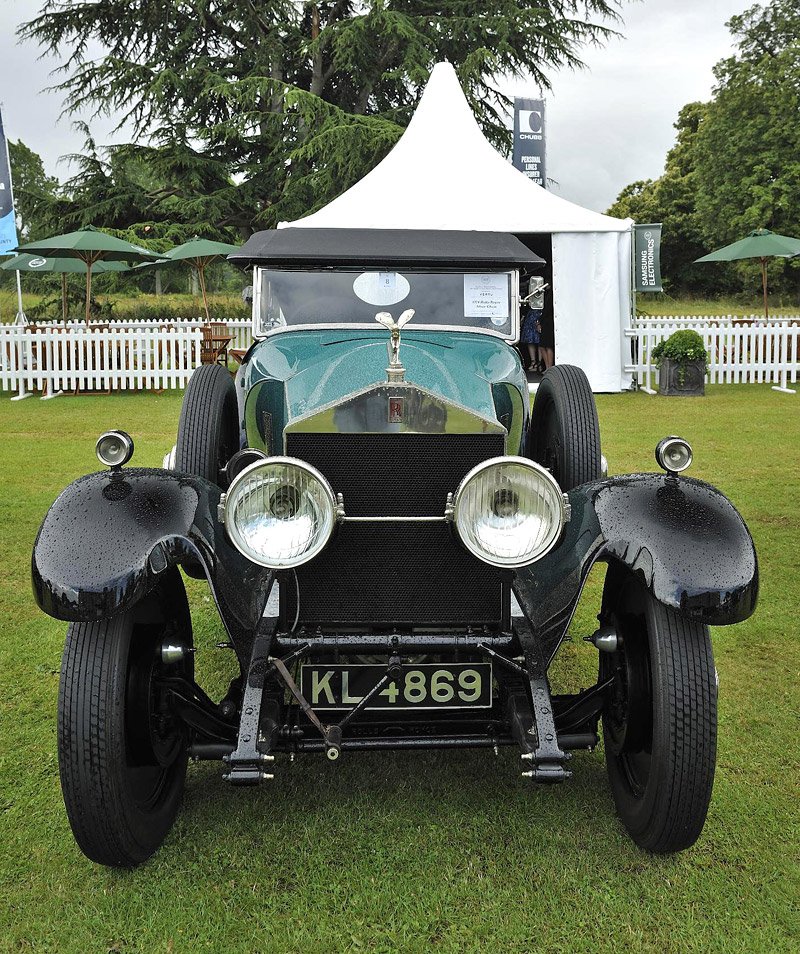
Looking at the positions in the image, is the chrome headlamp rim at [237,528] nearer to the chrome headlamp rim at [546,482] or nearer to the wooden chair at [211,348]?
the chrome headlamp rim at [546,482]

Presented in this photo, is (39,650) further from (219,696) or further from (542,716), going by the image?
(542,716)

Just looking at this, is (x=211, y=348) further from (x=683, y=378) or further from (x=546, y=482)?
(x=546, y=482)

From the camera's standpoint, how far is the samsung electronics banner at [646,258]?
13.7 m

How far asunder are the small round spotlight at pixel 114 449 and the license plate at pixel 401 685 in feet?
2.66

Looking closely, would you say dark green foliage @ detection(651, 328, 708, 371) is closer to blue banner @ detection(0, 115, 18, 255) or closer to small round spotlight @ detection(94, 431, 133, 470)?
blue banner @ detection(0, 115, 18, 255)

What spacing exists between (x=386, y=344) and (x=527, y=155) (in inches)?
526

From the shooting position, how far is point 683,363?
43.4 ft

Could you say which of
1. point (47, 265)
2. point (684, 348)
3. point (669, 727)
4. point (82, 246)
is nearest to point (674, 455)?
point (669, 727)

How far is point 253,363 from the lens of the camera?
3.64 meters

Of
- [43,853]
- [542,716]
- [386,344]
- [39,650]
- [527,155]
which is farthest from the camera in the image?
[527,155]

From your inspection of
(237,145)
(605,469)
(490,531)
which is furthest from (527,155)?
(490,531)

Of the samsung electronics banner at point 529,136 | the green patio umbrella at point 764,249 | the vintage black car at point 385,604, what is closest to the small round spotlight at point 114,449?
the vintage black car at point 385,604

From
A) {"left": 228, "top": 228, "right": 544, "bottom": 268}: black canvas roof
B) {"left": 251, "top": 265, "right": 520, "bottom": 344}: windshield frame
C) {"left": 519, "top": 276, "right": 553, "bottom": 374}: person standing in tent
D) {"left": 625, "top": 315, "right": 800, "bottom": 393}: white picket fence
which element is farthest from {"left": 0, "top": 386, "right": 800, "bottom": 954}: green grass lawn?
{"left": 625, "top": 315, "right": 800, "bottom": 393}: white picket fence

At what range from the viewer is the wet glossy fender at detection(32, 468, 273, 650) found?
2234mm
